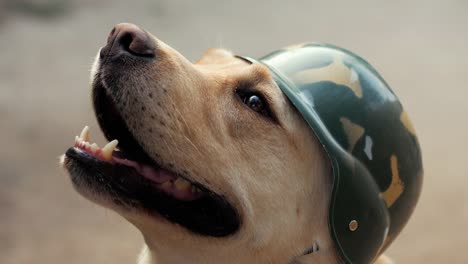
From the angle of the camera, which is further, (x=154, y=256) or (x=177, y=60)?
(x=154, y=256)

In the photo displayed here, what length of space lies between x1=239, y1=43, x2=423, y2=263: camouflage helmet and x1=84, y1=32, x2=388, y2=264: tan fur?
0.06 m

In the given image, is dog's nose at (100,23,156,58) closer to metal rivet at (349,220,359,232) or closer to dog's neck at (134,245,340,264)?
dog's neck at (134,245,340,264)

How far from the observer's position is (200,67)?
7.82 ft

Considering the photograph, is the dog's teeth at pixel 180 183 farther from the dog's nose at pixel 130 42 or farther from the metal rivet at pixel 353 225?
the metal rivet at pixel 353 225

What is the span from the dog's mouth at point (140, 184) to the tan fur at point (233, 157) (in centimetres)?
3

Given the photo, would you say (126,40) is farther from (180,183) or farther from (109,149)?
(180,183)

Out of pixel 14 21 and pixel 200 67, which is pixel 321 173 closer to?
pixel 200 67

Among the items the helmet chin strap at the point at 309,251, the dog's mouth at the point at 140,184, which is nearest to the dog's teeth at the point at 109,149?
the dog's mouth at the point at 140,184

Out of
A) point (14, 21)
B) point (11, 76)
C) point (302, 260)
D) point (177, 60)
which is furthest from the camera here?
point (14, 21)


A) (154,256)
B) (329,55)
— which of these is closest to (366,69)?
(329,55)

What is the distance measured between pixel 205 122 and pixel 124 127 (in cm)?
25

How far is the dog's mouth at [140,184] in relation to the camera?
7.10 feet

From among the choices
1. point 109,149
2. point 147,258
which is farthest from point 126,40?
point 147,258

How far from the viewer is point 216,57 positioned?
2.56m
